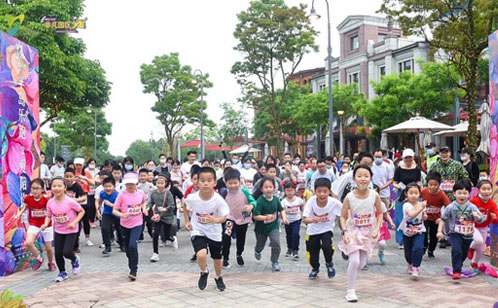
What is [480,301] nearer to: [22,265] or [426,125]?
[22,265]

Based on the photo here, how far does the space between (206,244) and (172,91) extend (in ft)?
113

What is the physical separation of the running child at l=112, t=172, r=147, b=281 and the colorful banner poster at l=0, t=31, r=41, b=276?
173cm

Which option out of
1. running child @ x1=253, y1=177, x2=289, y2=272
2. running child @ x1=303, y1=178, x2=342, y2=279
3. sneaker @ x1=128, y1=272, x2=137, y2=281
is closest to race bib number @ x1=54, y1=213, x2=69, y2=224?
sneaker @ x1=128, y1=272, x2=137, y2=281

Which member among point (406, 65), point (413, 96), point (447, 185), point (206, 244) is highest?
point (406, 65)

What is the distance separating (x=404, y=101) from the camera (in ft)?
→ 96.7

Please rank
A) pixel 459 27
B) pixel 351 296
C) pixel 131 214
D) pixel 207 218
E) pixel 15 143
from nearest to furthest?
pixel 351 296 < pixel 207 218 < pixel 131 214 < pixel 15 143 < pixel 459 27

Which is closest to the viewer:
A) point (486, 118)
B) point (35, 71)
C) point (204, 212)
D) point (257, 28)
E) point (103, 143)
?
point (204, 212)

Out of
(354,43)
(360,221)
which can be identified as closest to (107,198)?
(360,221)

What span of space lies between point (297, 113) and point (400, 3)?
2202cm

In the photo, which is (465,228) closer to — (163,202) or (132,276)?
(132,276)

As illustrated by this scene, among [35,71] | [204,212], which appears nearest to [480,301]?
[204,212]

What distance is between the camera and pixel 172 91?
1565 inches

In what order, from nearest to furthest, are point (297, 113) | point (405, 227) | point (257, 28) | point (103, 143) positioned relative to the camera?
point (405, 227)
point (257, 28)
point (297, 113)
point (103, 143)

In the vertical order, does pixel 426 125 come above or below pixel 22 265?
above
